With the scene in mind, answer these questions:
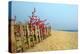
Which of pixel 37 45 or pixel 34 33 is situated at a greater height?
pixel 34 33

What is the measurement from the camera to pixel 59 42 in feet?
5.98

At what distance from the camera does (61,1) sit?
72.4 inches

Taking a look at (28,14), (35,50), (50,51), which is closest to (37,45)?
(35,50)

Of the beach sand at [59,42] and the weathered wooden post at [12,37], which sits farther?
the beach sand at [59,42]

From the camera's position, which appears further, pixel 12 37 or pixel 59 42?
pixel 59 42

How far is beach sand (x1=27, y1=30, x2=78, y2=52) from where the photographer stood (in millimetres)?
1753

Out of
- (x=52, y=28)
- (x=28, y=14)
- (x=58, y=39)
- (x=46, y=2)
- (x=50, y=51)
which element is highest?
(x=46, y=2)

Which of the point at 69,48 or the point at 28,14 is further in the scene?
the point at 69,48

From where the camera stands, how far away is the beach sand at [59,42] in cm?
175

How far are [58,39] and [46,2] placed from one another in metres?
0.42

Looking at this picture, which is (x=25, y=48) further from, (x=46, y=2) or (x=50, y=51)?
(x=46, y=2)

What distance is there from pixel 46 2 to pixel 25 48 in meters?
0.53

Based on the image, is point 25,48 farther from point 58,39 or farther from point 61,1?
point 61,1

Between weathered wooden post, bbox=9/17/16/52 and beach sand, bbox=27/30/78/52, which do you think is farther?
beach sand, bbox=27/30/78/52
